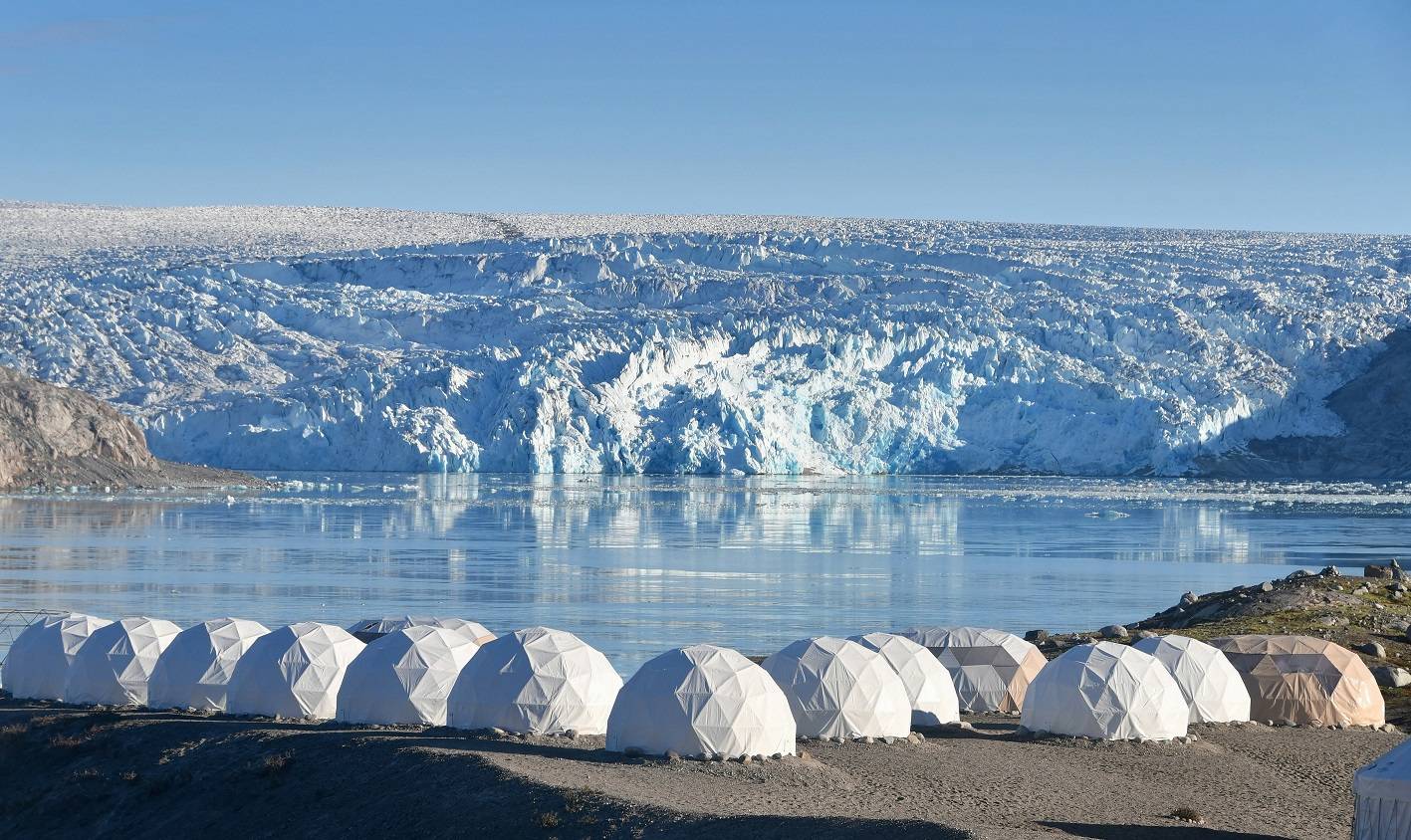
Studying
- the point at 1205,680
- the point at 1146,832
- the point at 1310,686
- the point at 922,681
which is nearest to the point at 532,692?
the point at 922,681

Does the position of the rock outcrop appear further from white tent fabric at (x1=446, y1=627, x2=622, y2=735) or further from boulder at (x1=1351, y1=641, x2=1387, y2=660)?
boulder at (x1=1351, y1=641, x2=1387, y2=660)

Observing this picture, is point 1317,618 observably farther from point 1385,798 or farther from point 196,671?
point 196,671

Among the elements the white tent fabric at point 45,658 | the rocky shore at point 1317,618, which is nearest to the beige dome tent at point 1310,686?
the rocky shore at point 1317,618

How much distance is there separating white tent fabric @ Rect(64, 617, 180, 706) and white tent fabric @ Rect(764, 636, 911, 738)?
299 inches

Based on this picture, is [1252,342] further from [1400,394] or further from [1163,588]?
[1163,588]

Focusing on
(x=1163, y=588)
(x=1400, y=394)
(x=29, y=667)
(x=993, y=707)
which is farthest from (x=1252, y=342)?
(x=29, y=667)

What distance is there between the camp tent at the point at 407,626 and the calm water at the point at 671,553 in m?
2.32

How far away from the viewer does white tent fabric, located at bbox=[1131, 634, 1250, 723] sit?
1842 cm

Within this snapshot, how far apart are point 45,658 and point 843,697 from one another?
9.80m

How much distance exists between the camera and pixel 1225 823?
1313 cm

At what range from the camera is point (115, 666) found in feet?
61.2

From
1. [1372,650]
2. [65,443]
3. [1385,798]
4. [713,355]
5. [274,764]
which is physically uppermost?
[713,355]

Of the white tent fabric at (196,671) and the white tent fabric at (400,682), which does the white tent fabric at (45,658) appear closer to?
the white tent fabric at (196,671)

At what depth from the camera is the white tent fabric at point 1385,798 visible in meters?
11.2
